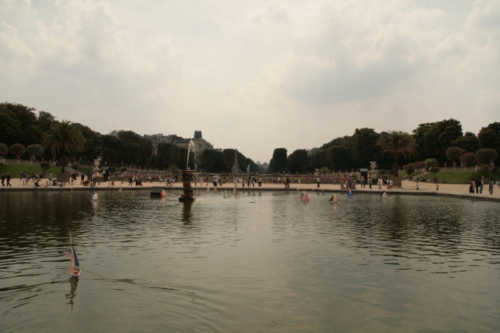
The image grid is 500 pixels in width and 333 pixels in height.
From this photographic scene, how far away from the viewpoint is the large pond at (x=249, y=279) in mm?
5395

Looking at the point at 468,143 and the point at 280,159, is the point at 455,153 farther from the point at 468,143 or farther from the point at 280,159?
the point at 280,159

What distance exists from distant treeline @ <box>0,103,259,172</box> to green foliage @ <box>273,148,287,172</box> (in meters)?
15.2

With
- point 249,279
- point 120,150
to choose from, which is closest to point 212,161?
point 120,150

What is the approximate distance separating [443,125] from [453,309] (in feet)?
261

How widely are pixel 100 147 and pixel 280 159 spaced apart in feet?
187

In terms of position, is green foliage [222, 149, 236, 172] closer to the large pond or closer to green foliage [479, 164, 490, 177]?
green foliage [479, 164, 490, 177]

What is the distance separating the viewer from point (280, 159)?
121750 millimetres

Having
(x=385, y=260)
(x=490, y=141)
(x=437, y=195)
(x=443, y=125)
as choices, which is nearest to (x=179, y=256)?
(x=385, y=260)

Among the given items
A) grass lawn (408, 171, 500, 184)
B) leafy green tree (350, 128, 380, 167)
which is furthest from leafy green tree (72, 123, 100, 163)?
grass lawn (408, 171, 500, 184)

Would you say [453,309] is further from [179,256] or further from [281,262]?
[179,256]

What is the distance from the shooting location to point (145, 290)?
659 centimetres

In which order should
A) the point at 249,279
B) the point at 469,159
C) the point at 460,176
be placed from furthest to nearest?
the point at 469,159, the point at 460,176, the point at 249,279

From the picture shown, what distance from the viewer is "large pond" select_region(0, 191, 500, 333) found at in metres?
5.39

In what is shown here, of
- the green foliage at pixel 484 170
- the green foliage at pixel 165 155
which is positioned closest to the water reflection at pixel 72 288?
the green foliage at pixel 484 170
